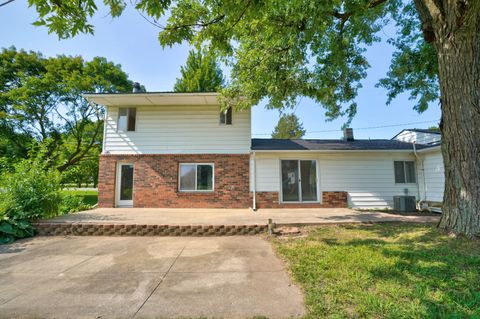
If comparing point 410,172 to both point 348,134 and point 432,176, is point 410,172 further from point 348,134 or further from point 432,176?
point 348,134

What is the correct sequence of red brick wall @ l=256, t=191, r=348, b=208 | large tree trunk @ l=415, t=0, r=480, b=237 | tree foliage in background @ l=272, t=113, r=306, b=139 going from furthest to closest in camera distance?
1. tree foliage in background @ l=272, t=113, r=306, b=139
2. red brick wall @ l=256, t=191, r=348, b=208
3. large tree trunk @ l=415, t=0, r=480, b=237

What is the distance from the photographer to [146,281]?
3.20m

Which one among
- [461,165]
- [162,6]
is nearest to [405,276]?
[461,165]

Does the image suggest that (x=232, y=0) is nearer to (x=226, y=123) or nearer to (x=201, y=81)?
(x=226, y=123)

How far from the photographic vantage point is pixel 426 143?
10305mm

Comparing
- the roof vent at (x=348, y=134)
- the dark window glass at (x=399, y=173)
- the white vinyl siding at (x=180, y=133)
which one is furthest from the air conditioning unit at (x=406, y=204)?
the white vinyl siding at (x=180, y=133)

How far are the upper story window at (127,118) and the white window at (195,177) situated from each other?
10.3 feet

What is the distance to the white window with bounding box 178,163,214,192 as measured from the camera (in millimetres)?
9555

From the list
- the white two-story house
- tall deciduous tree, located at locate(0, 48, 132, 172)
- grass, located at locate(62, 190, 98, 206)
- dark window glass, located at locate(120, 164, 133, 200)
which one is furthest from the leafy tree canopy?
tall deciduous tree, located at locate(0, 48, 132, 172)

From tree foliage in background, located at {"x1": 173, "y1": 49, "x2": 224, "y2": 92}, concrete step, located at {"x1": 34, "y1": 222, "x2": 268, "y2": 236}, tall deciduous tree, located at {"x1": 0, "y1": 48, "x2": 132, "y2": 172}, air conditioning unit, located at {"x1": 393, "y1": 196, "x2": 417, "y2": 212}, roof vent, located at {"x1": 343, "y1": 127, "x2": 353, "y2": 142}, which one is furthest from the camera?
tree foliage in background, located at {"x1": 173, "y1": 49, "x2": 224, "y2": 92}

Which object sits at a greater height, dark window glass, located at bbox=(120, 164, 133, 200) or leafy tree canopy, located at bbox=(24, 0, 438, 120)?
leafy tree canopy, located at bbox=(24, 0, 438, 120)

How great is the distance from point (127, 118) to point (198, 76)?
912 cm

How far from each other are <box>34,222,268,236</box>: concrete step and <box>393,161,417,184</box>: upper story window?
7635 mm

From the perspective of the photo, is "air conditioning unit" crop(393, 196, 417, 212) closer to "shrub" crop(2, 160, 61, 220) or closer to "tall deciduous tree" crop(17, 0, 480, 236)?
"tall deciduous tree" crop(17, 0, 480, 236)
